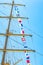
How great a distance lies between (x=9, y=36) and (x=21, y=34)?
176 cm


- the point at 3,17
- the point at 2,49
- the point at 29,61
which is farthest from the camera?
the point at 3,17

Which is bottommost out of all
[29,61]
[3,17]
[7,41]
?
[29,61]

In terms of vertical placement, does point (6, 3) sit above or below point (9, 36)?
above

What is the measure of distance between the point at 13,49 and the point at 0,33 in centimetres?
317

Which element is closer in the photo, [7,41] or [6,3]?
[7,41]

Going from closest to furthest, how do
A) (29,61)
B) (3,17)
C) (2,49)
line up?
1. (29,61)
2. (2,49)
3. (3,17)

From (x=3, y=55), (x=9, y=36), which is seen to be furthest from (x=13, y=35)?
(x=3, y=55)

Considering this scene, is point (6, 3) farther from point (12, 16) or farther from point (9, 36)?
point (9, 36)

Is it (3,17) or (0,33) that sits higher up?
(3,17)

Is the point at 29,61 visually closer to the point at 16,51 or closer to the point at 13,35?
the point at 16,51

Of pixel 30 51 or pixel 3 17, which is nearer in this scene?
pixel 30 51

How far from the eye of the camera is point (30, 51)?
33.2 meters

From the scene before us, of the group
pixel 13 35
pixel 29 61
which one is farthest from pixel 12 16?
pixel 29 61

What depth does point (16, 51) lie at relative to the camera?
109ft
